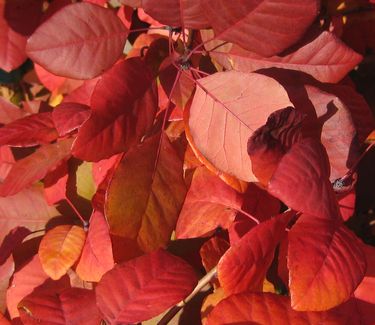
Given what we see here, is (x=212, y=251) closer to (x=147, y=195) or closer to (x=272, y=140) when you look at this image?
(x=147, y=195)

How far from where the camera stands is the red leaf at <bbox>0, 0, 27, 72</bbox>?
3.32 ft

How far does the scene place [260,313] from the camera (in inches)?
25.4

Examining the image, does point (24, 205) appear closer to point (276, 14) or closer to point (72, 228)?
point (72, 228)

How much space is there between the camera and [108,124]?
69 centimetres

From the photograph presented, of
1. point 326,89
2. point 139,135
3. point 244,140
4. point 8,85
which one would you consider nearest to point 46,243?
point 139,135

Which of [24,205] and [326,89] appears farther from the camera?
[24,205]

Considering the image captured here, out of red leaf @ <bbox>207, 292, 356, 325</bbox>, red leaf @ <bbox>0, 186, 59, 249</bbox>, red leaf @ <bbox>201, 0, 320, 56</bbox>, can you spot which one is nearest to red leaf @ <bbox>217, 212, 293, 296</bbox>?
red leaf @ <bbox>207, 292, 356, 325</bbox>

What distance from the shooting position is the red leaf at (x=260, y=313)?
64 centimetres

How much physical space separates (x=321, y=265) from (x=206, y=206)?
267 mm

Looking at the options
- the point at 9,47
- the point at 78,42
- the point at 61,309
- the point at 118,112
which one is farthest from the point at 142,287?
the point at 9,47

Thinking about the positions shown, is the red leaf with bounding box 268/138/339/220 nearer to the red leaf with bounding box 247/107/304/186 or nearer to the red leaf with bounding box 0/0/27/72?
the red leaf with bounding box 247/107/304/186

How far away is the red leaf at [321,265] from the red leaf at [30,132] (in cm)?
40

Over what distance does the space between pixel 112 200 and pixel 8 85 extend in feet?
2.84

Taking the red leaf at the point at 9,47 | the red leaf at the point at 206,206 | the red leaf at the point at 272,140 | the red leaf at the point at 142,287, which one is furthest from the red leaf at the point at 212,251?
the red leaf at the point at 9,47
